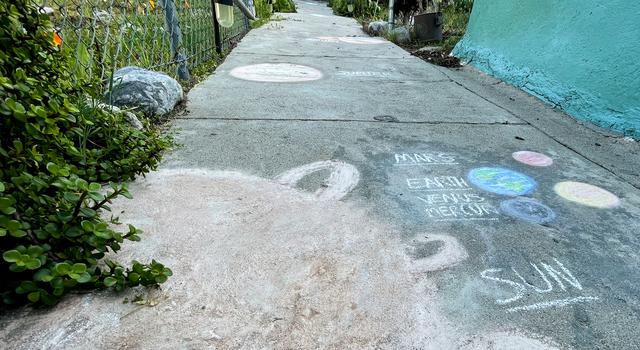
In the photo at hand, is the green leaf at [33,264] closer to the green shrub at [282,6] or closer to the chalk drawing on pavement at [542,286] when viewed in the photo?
the chalk drawing on pavement at [542,286]

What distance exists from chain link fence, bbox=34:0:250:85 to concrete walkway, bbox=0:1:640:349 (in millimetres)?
687

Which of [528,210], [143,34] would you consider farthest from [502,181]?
[143,34]

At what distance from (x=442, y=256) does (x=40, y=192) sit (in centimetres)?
137

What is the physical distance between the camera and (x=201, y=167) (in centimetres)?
220

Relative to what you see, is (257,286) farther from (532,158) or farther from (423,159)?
(532,158)

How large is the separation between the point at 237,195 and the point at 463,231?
3.34 ft

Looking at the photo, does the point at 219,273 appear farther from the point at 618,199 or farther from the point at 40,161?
the point at 618,199

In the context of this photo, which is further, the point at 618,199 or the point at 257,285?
the point at 618,199

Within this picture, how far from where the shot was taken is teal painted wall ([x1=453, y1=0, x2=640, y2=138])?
2973mm

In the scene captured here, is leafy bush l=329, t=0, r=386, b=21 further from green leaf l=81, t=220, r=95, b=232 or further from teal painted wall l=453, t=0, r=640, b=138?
green leaf l=81, t=220, r=95, b=232

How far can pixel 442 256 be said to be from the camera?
1583 mm

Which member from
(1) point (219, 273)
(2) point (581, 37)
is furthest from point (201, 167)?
(2) point (581, 37)

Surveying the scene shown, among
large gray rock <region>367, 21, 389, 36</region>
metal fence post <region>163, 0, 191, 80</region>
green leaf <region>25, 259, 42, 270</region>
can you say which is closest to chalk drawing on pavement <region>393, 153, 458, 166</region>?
green leaf <region>25, 259, 42, 270</region>

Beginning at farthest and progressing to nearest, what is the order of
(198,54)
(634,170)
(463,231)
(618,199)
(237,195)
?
(198,54), (634,170), (618,199), (237,195), (463,231)
